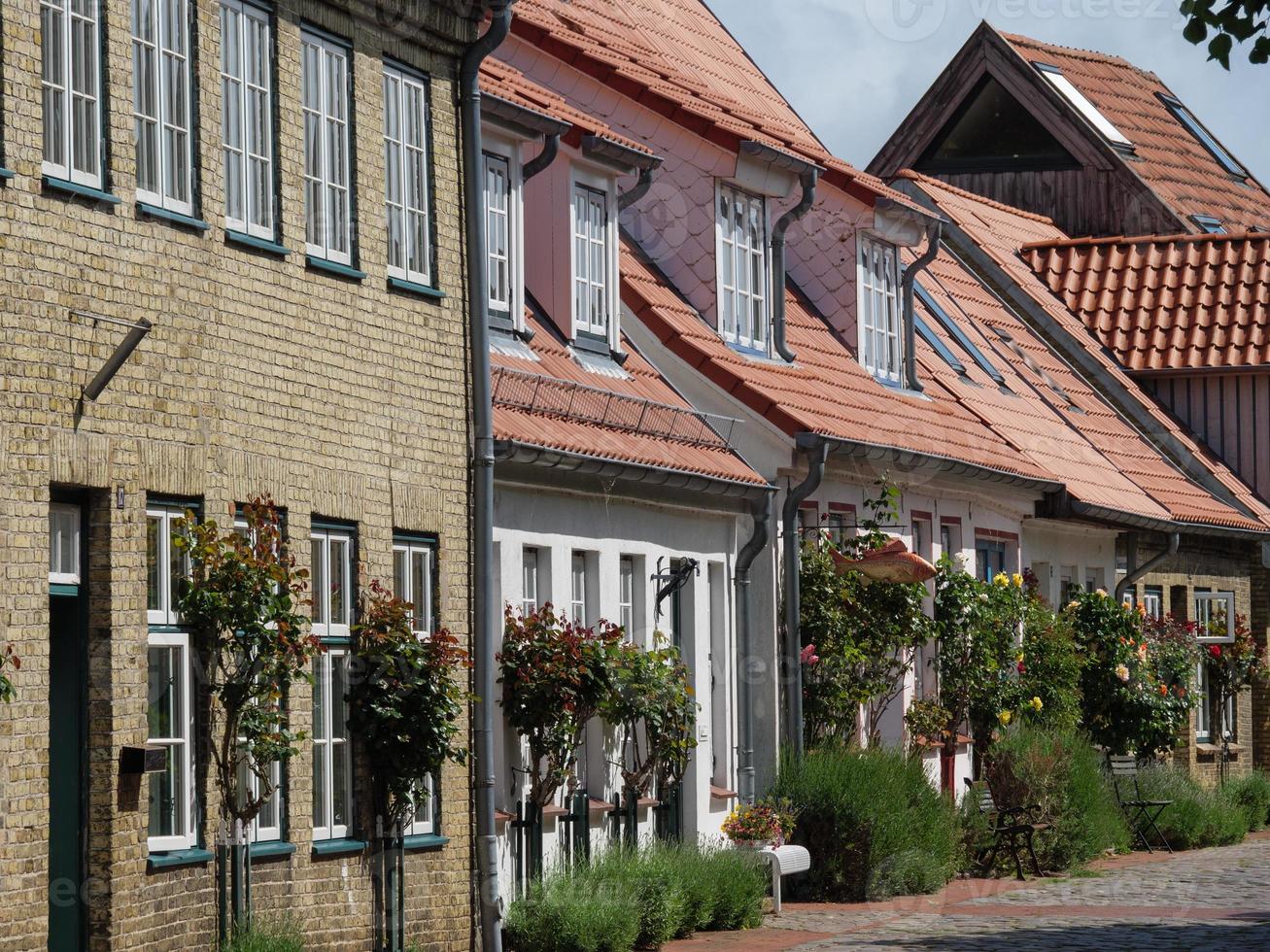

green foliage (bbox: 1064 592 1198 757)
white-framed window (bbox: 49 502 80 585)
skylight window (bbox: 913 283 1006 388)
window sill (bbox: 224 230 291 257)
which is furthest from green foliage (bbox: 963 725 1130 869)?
white-framed window (bbox: 49 502 80 585)

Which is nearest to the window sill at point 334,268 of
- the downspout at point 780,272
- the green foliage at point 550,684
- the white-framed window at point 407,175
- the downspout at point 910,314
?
the white-framed window at point 407,175

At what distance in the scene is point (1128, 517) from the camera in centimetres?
2739

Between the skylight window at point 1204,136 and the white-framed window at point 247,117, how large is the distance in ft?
101

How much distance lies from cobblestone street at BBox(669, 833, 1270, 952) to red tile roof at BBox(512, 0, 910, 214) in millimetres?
6215

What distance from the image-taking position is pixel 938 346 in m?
26.7

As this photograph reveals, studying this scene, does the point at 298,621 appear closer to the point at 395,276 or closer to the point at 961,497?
the point at 395,276

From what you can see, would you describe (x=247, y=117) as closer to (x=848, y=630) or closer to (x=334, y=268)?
(x=334, y=268)

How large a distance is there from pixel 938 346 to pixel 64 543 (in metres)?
16.0

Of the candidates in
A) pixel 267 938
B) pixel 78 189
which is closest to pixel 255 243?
pixel 78 189

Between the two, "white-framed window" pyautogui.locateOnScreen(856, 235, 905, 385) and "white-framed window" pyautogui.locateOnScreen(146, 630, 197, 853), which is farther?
"white-framed window" pyautogui.locateOnScreen(856, 235, 905, 385)

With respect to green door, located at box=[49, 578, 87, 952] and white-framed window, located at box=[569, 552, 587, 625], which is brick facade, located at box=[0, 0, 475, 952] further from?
white-framed window, located at box=[569, 552, 587, 625]

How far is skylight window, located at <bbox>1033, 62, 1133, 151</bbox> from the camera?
3834 centimetres

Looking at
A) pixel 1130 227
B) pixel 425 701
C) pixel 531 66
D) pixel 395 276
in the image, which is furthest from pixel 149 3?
pixel 1130 227

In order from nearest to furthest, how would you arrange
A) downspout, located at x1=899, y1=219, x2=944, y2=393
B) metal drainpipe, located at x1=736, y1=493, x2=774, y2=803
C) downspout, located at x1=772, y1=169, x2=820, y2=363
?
metal drainpipe, located at x1=736, y1=493, x2=774, y2=803
downspout, located at x1=772, y1=169, x2=820, y2=363
downspout, located at x1=899, y1=219, x2=944, y2=393
